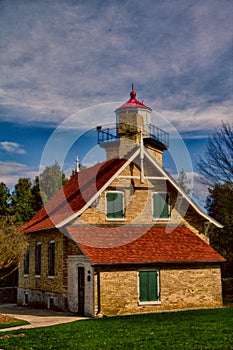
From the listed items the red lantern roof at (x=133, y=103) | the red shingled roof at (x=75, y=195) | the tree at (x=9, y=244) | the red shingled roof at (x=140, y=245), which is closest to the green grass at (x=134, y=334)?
the red shingled roof at (x=140, y=245)

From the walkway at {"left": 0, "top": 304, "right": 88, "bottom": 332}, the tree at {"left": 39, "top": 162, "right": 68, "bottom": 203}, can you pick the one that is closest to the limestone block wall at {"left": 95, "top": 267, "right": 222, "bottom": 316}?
the walkway at {"left": 0, "top": 304, "right": 88, "bottom": 332}

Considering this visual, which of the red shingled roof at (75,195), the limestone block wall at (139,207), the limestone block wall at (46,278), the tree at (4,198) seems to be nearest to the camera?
the limestone block wall at (46,278)

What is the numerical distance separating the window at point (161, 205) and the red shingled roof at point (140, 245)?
2.15 ft

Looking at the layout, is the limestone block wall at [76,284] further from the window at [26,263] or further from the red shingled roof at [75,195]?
the window at [26,263]

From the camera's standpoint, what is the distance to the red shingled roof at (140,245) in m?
20.7

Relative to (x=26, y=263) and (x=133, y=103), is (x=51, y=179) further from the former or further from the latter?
(x=133, y=103)

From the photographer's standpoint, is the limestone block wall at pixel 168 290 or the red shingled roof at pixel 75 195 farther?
the red shingled roof at pixel 75 195

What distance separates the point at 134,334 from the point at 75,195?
12.6m

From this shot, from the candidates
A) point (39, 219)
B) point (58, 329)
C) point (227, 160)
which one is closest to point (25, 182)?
point (39, 219)

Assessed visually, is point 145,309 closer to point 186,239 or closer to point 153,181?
point 186,239

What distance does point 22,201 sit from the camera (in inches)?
1452

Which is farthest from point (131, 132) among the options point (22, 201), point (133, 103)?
point (22, 201)

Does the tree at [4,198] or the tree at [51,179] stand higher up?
the tree at [51,179]

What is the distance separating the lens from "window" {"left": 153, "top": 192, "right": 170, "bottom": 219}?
79.3 feet
